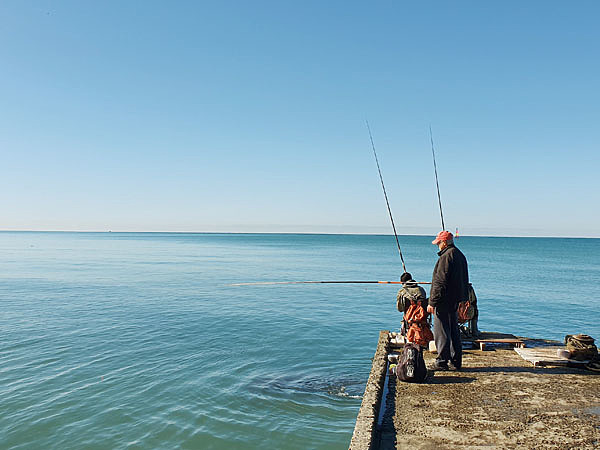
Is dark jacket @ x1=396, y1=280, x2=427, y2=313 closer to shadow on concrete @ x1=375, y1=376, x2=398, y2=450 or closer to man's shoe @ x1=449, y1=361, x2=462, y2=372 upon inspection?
man's shoe @ x1=449, y1=361, x2=462, y2=372

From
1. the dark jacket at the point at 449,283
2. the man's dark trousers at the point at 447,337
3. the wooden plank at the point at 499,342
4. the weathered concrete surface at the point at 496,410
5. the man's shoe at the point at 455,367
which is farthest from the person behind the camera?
the wooden plank at the point at 499,342

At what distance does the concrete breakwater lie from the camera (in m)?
3.97

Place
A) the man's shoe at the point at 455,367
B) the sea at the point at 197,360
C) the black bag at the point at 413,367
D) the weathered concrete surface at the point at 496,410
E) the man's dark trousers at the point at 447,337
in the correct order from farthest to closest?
the sea at the point at 197,360, the man's shoe at the point at 455,367, the man's dark trousers at the point at 447,337, the black bag at the point at 413,367, the weathered concrete surface at the point at 496,410

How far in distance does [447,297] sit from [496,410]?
155 cm

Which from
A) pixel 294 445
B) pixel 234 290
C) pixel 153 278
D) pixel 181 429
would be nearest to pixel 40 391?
pixel 181 429

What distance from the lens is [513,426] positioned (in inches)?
165

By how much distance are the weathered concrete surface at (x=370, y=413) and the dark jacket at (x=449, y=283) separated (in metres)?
1.27

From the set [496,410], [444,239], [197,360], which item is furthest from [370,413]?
[197,360]

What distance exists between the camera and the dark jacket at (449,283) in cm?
571

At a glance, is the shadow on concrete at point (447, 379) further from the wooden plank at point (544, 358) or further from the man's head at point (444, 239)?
the man's head at point (444, 239)

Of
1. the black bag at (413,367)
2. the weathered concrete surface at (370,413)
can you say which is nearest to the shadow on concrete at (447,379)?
the black bag at (413,367)

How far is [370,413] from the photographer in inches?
182

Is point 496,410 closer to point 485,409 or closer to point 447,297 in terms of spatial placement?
point 485,409

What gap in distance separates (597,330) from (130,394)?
51.8ft
